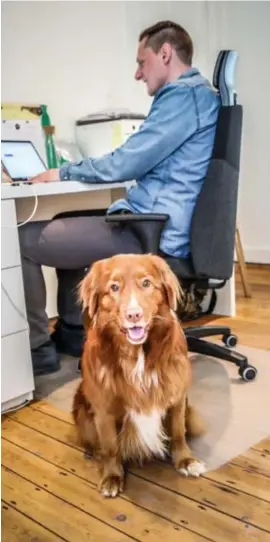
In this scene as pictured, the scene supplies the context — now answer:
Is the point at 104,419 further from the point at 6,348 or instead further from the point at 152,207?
the point at 152,207

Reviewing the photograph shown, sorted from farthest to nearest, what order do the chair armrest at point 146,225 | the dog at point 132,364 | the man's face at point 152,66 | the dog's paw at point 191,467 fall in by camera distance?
the man's face at point 152,66
the chair armrest at point 146,225
the dog's paw at point 191,467
the dog at point 132,364

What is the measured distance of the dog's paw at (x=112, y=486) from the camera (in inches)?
56.0

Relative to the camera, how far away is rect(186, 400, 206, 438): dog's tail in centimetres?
167

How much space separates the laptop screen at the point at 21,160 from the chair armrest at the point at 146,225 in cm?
75

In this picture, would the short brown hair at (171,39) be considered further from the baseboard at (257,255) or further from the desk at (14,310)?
the baseboard at (257,255)

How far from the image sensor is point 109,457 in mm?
1475

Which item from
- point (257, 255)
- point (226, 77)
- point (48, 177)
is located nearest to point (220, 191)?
point (226, 77)

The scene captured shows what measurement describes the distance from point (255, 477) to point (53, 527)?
1.75 ft

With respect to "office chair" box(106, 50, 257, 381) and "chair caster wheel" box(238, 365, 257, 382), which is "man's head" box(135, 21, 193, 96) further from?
"chair caster wheel" box(238, 365, 257, 382)

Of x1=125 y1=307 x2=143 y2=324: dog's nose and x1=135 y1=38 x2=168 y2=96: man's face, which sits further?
x1=135 y1=38 x2=168 y2=96: man's face

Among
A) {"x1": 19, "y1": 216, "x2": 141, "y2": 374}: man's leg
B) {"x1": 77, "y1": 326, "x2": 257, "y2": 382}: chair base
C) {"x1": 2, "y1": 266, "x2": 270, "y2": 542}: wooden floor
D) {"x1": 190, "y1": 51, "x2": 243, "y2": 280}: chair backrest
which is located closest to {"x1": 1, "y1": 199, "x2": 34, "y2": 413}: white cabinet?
{"x1": 19, "y1": 216, "x2": 141, "y2": 374}: man's leg

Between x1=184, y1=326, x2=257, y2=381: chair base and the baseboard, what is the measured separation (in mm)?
1894

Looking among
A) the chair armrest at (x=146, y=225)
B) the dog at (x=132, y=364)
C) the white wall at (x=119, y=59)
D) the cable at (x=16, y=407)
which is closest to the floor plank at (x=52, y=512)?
the dog at (x=132, y=364)

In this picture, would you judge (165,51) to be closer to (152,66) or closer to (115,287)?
(152,66)
